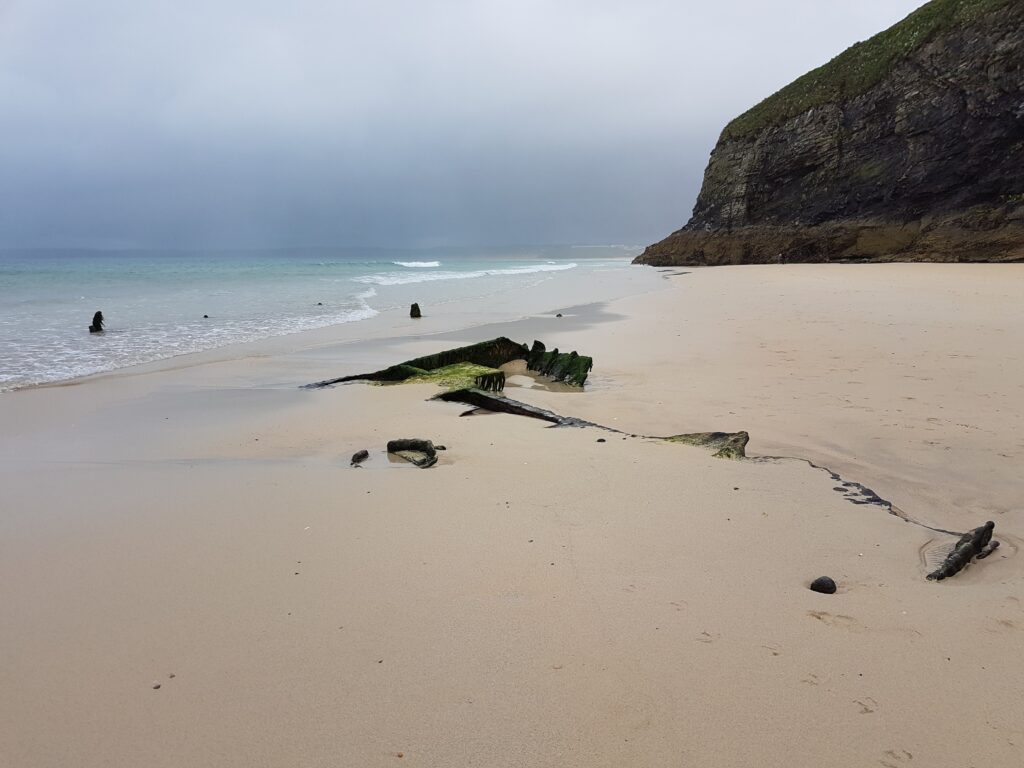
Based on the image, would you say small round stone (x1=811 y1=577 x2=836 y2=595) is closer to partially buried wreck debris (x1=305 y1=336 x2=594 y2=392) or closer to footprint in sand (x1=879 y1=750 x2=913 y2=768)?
footprint in sand (x1=879 y1=750 x2=913 y2=768)

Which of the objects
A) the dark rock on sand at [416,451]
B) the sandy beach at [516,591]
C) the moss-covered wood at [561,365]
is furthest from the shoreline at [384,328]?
the dark rock on sand at [416,451]

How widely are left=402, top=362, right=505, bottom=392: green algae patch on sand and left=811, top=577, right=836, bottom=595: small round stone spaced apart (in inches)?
172

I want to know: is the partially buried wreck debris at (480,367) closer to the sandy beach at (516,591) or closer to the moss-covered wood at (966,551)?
the sandy beach at (516,591)

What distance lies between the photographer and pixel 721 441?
170 inches

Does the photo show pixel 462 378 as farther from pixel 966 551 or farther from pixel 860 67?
pixel 860 67

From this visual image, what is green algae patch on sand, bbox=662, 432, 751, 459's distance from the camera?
4125mm

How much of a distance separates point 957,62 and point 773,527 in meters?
33.1

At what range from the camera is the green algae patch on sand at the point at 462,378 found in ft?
22.0

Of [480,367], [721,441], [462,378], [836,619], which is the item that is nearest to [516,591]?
[836,619]

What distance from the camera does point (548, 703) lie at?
1.87m

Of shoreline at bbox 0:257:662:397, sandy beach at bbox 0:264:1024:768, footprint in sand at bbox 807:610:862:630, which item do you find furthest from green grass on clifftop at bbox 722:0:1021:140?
footprint in sand at bbox 807:610:862:630

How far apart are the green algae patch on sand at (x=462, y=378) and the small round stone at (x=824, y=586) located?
4370 millimetres

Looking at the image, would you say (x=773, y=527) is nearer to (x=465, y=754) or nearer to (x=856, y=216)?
(x=465, y=754)

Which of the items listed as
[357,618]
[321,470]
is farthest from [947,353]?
[357,618]
